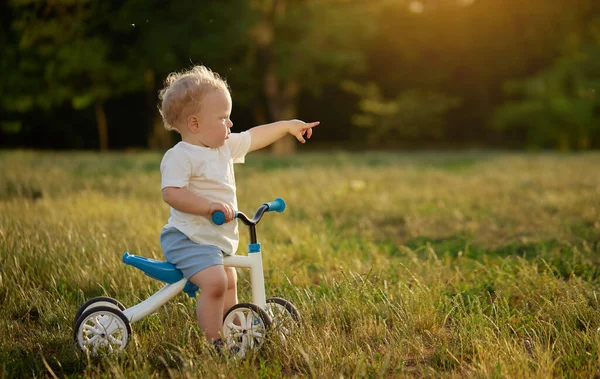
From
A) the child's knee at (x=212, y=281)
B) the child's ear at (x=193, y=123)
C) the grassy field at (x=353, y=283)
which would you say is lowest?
the grassy field at (x=353, y=283)

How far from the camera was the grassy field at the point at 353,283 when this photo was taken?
2729 mm

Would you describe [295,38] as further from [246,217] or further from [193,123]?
[246,217]

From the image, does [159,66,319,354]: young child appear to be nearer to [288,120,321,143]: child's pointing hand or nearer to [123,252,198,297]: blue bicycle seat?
[123,252,198,297]: blue bicycle seat

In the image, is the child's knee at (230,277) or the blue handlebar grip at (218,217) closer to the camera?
the blue handlebar grip at (218,217)

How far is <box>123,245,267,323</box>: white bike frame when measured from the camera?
2.93 metres

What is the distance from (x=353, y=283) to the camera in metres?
3.86

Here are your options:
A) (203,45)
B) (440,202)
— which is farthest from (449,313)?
(203,45)

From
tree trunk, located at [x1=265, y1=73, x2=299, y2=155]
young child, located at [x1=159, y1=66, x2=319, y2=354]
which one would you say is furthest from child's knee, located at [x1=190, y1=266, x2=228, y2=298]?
tree trunk, located at [x1=265, y1=73, x2=299, y2=155]

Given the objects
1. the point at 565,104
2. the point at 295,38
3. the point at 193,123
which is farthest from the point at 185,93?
the point at 565,104

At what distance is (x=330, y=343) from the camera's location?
9.36 feet

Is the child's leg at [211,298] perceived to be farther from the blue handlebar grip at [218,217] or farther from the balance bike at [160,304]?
the blue handlebar grip at [218,217]

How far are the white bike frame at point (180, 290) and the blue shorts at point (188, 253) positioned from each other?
0.26ft

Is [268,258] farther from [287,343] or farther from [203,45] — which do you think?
[203,45]

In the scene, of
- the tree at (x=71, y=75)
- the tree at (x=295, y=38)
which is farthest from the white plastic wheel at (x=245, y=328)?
the tree at (x=295, y=38)
